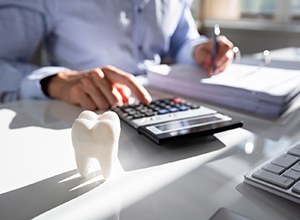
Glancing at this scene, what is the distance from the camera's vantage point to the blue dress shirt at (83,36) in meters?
0.69

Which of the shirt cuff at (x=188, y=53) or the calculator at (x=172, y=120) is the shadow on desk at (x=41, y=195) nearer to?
the calculator at (x=172, y=120)

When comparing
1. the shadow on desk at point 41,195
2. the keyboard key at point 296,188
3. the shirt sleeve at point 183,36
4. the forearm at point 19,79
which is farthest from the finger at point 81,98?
the shirt sleeve at point 183,36

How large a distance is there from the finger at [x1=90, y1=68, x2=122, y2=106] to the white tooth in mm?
222

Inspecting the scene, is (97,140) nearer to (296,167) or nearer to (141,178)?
(141,178)

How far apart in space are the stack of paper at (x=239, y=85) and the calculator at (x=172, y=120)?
110 millimetres

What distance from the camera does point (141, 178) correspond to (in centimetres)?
32

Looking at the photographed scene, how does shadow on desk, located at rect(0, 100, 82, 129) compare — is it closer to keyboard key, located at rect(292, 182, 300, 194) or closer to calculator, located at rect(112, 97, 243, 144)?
calculator, located at rect(112, 97, 243, 144)

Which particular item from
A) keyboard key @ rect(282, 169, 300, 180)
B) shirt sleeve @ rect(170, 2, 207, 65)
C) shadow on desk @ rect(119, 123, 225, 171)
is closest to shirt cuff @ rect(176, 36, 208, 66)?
shirt sleeve @ rect(170, 2, 207, 65)

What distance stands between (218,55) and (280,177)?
48 centimetres

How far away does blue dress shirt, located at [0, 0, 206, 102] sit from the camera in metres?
0.69

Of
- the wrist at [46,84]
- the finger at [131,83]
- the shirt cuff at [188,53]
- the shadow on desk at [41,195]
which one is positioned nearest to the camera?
the shadow on desk at [41,195]

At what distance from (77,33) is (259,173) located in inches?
23.5

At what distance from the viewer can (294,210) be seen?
0.91 feet

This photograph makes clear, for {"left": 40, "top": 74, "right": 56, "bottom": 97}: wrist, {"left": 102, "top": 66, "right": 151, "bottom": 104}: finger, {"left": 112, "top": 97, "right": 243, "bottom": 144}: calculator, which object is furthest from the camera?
{"left": 40, "top": 74, "right": 56, "bottom": 97}: wrist
